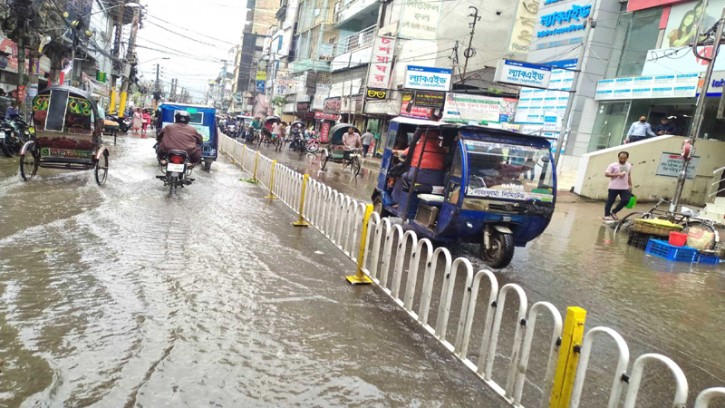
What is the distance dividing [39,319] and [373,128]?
101 ft

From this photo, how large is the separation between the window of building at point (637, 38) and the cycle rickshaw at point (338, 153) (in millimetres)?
10114

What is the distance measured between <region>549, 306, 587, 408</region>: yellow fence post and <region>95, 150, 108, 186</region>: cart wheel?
30.4 ft

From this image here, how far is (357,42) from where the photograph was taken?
36.6m

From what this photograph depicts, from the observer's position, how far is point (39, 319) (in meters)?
3.72

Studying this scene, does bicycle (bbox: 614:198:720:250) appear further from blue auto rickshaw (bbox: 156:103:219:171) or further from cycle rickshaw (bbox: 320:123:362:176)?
blue auto rickshaw (bbox: 156:103:219:171)

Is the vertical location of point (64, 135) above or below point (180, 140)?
below

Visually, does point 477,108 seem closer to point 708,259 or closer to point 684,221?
point 684,221

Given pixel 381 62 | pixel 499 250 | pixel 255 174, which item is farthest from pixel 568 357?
pixel 381 62

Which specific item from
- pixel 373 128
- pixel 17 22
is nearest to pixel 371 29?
pixel 373 128

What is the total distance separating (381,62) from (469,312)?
25792 mm

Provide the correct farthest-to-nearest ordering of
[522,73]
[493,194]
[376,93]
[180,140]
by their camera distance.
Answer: [376,93]
[522,73]
[180,140]
[493,194]

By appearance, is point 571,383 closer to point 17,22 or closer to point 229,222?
point 229,222

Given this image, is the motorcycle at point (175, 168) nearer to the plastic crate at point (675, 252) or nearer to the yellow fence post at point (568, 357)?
the yellow fence post at point (568, 357)

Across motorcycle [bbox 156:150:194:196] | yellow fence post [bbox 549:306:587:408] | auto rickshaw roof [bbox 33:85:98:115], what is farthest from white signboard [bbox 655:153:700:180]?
auto rickshaw roof [bbox 33:85:98:115]
